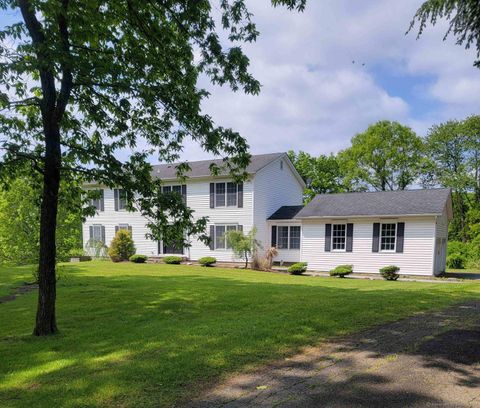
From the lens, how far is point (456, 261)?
88.7ft

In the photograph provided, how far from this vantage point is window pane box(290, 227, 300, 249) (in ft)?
80.3

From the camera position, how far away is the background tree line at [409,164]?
37.2 metres

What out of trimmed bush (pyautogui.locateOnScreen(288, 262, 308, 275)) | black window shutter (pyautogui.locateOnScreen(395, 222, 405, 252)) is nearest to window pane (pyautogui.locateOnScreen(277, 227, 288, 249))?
trimmed bush (pyautogui.locateOnScreen(288, 262, 308, 275))

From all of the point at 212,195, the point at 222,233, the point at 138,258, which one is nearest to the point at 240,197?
the point at 212,195

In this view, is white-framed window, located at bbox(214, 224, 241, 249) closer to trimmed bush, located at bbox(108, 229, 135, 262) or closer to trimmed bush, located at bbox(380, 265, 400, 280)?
trimmed bush, located at bbox(108, 229, 135, 262)

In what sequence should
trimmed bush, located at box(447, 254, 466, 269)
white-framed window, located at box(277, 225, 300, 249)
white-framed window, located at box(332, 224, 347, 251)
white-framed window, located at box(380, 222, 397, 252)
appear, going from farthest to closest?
1. trimmed bush, located at box(447, 254, 466, 269)
2. white-framed window, located at box(277, 225, 300, 249)
3. white-framed window, located at box(332, 224, 347, 251)
4. white-framed window, located at box(380, 222, 397, 252)

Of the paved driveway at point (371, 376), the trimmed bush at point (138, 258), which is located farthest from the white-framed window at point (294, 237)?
the paved driveway at point (371, 376)

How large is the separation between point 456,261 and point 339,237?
11197mm

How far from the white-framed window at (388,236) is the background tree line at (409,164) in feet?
60.5

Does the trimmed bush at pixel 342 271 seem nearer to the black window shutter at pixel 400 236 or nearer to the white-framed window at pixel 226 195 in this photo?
the black window shutter at pixel 400 236

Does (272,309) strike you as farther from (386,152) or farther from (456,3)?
(386,152)

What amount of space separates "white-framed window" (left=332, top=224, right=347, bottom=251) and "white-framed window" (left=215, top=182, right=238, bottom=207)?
21.5 ft

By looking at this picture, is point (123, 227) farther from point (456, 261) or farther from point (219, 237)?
point (456, 261)

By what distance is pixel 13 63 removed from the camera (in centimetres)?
582
